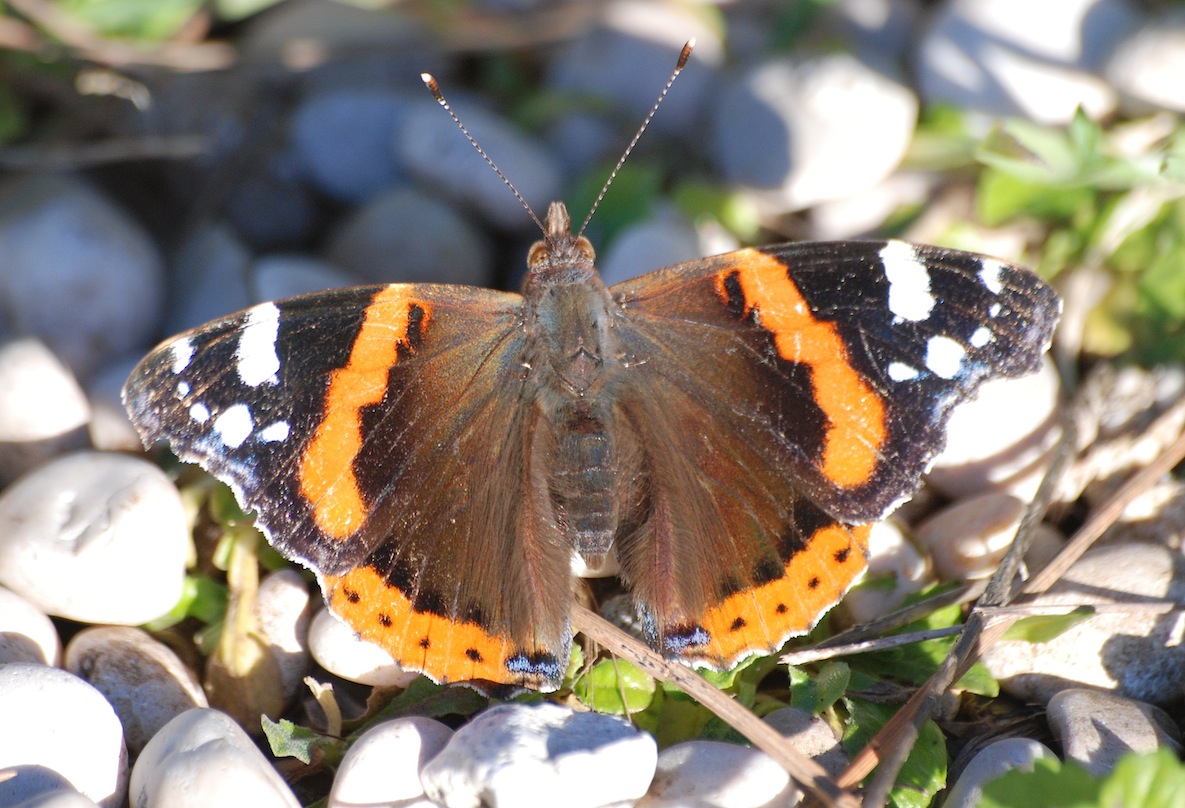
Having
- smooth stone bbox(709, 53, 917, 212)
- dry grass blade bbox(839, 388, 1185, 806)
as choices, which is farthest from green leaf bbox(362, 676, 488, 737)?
smooth stone bbox(709, 53, 917, 212)

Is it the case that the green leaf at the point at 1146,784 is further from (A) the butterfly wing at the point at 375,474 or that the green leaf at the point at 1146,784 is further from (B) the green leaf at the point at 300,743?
(B) the green leaf at the point at 300,743

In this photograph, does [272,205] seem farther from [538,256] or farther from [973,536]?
[973,536]

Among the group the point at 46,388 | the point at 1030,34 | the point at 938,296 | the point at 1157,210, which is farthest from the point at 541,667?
the point at 1030,34

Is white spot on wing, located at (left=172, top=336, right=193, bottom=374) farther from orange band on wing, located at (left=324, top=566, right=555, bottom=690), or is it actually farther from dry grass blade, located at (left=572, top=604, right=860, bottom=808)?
dry grass blade, located at (left=572, top=604, right=860, bottom=808)

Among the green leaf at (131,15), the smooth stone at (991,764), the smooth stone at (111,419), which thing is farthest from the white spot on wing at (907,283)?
the green leaf at (131,15)

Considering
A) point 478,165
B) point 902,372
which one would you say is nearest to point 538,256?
point 902,372

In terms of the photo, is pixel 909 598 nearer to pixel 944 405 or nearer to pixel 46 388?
pixel 944 405
